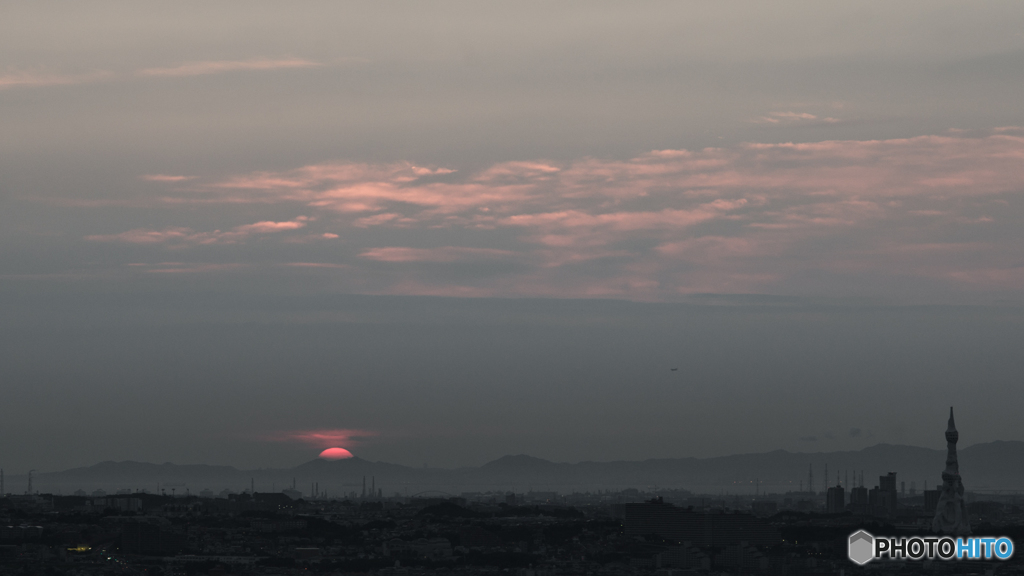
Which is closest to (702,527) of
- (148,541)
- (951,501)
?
(951,501)

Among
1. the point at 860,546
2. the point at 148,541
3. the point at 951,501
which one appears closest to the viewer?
the point at 860,546

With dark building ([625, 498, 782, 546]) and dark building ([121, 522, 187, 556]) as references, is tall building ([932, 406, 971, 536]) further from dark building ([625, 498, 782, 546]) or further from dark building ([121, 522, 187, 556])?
dark building ([121, 522, 187, 556])

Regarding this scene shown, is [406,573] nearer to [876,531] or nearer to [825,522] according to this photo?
[876,531]

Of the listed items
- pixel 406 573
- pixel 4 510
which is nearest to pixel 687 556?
pixel 406 573

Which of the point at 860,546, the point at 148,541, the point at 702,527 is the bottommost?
the point at 148,541

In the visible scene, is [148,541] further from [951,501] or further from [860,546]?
[860,546]

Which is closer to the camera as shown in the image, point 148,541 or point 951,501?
point 951,501

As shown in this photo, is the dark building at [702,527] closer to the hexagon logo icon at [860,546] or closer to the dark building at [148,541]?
the hexagon logo icon at [860,546]
